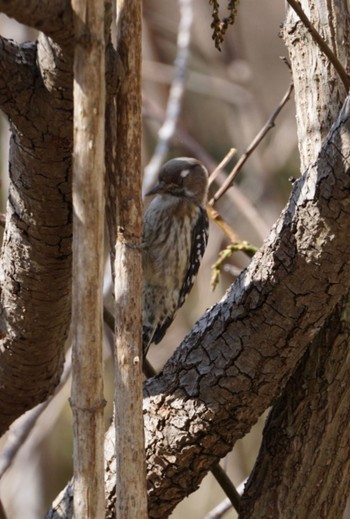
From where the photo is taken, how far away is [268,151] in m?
5.86

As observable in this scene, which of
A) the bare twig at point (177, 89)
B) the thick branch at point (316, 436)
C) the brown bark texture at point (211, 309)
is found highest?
the bare twig at point (177, 89)

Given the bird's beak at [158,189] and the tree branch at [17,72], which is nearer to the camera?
the tree branch at [17,72]

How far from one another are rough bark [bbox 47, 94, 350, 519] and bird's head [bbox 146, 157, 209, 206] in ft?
6.24

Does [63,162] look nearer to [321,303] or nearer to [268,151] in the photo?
[321,303]

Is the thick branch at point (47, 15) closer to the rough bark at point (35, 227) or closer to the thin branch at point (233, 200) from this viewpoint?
the rough bark at point (35, 227)

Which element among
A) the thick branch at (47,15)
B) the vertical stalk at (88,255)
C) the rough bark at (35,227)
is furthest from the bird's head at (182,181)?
the vertical stalk at (88,255)

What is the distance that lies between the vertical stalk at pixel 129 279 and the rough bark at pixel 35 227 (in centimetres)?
14

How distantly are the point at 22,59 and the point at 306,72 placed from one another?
0.95 metres

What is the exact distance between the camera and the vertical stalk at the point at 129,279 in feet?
5.16

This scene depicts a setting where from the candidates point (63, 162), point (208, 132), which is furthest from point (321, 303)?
point (208, 132)

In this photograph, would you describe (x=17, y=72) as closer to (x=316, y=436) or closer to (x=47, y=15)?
(x=47, y=15)

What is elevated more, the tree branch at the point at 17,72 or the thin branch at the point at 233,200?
the thin branch at the point at 233,200

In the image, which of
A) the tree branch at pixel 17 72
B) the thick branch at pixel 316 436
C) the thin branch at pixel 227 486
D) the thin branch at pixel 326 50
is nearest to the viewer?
the tree branch at pixel 17 72

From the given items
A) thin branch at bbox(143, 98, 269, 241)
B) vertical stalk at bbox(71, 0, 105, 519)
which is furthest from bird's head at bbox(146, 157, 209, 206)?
vertical stalk at bbox(71, 0, 105, 519)
